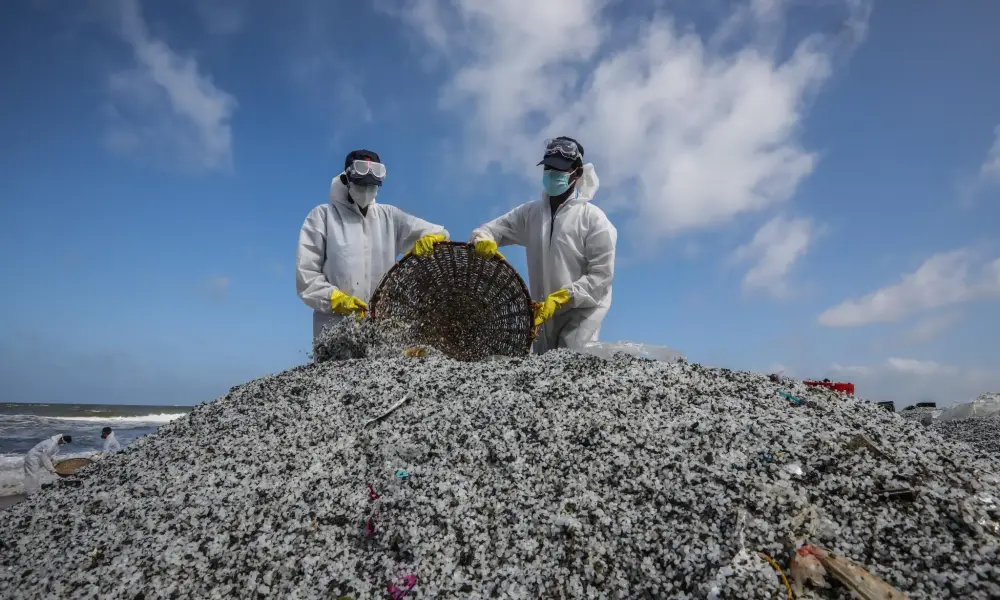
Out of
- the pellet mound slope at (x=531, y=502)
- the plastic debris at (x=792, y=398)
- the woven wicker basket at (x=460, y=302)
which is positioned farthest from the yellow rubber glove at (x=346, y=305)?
the plastic debris at (x=792, y=398)

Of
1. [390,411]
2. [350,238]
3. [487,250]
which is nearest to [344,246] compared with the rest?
[350,238]

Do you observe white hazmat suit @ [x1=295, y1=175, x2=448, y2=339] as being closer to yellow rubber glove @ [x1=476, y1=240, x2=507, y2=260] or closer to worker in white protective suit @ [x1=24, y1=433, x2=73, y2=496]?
yellow rubber glove @ [x1=476, y1=240, x2=507, y2=260]

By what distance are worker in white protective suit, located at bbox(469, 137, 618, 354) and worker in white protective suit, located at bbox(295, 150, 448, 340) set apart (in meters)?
0.78

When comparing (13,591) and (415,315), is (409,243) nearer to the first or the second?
(415,315)

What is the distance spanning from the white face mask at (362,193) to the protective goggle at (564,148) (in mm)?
1449

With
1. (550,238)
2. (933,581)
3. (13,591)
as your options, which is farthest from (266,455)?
(550,238)

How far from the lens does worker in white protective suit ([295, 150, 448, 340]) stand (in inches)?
163

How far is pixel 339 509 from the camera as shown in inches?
79.7

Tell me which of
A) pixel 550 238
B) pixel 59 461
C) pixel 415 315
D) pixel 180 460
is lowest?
pixel 59 461

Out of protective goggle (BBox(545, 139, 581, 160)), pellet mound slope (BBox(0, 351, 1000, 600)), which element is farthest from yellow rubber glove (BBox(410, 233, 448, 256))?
pellet mound slope (BBox(0, 351, 1000, 600))

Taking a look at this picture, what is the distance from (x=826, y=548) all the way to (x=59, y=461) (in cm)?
931

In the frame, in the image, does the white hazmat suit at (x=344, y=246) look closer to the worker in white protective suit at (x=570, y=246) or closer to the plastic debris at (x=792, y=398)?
the worker in white protective suit at (x=570, y=246)

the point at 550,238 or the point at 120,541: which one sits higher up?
the point at 550,238

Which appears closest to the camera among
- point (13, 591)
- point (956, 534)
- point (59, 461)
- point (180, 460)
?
point (956, 534)
